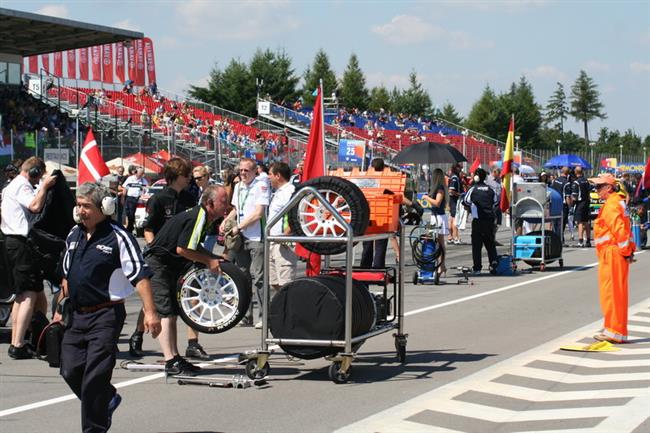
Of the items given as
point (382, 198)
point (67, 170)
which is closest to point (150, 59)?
point (67, 170)

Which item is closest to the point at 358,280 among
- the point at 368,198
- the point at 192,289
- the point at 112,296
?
the point at 368,198

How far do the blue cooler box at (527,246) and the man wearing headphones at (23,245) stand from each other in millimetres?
11395

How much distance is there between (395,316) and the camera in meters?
10.5

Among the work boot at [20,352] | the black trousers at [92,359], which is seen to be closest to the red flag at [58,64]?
the work boot at [20,352]

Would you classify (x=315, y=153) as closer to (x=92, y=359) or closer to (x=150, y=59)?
(x=92, y=359)

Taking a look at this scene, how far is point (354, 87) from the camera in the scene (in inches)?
3999

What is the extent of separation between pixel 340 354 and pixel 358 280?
1131 mm

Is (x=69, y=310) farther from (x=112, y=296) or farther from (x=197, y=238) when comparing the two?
(x=197, y=238)

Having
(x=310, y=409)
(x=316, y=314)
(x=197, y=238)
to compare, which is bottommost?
(x=310, y=409)

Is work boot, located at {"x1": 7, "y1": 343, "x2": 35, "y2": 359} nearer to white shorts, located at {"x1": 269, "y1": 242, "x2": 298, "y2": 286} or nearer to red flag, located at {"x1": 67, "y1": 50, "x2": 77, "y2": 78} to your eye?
white shorts, located at {"x1": 269, "y1": 242, "x2": 298, "y2": 286}

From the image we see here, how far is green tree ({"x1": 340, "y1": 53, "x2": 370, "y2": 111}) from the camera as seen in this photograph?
100812mm

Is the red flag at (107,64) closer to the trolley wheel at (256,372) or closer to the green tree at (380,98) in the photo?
the green tree at (380,98)

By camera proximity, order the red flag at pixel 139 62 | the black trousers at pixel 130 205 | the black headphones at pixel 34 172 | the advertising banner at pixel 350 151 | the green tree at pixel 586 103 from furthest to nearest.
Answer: the green tree at pixel 586 103 → the red flag at pixel 139 62 → the advertising banner at pixel 350 151 → the black trousers at pixel 130 205 → the black headphones at pixel 34 172

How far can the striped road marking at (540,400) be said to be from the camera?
7.38m
